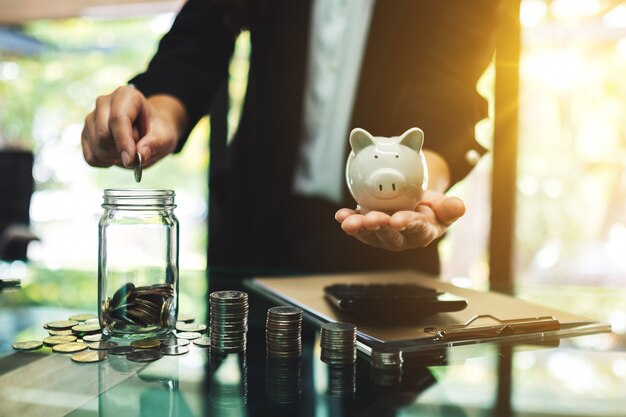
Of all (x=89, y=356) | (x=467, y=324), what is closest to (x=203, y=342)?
(x=89, y=356)

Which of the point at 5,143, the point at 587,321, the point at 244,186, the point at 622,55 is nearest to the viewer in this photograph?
the point at 587,321

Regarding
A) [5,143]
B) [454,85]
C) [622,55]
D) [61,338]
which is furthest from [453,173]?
[5,143]

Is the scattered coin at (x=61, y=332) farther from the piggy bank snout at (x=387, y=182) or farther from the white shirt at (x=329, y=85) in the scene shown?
the white shirt at (x=329, y=85)

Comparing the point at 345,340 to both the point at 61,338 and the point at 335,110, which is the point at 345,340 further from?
the point at 335,110

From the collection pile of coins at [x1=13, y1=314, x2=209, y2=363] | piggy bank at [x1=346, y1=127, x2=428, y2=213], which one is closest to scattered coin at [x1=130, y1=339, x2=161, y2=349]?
pile of coins at [x1=13, y1=314, x2=209, y2=363]

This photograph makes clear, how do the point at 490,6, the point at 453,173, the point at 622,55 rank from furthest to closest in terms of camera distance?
1. the point at 622,55
2. the point at 490,6
3. the point at 453,173

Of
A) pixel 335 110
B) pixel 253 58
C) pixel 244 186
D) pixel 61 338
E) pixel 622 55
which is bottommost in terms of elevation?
→ pixel 61 338

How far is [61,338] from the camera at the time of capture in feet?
2.31

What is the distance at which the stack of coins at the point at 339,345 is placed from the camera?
616mm

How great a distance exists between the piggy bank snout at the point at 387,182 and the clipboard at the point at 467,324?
180 mm

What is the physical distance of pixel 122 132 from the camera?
2.74ft

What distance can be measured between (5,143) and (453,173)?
4.67m

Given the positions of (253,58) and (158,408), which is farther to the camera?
(253,58)

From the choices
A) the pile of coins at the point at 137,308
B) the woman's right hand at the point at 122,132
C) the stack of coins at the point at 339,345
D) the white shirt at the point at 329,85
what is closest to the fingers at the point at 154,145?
the woman's right hand at the point at 122,132
